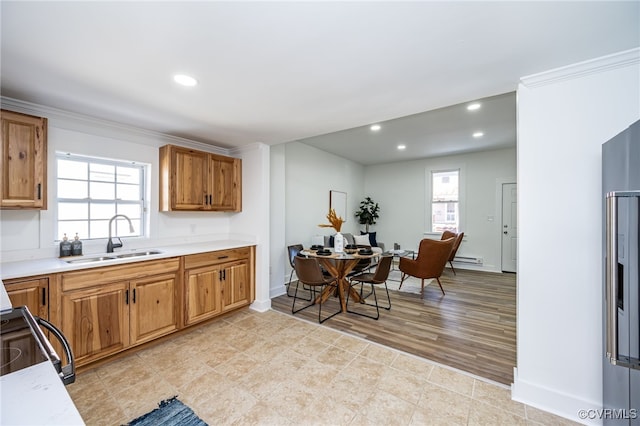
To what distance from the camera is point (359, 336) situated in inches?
115

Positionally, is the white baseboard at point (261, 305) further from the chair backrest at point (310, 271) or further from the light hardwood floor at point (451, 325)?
the chair backrest at point (310, 271)

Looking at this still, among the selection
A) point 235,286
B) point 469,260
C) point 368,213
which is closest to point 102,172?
point 235,286

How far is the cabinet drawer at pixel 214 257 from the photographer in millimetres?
2984

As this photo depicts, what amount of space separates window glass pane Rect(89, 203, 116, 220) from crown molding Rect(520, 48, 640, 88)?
405cm

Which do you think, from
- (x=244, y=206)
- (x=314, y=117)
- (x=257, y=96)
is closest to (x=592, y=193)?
(x=314, y=117)

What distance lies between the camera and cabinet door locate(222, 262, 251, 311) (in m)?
3.34

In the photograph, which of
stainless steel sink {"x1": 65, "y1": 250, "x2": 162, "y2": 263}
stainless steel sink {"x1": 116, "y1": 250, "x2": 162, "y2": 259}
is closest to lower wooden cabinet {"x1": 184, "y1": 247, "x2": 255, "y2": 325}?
stainless steel sink {"x1": 116, "y1": 250, "x2": 162, "y2": 259}

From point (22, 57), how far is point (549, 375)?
13.5ft

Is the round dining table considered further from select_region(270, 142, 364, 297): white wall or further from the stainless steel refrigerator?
the stainless steel refrigerator

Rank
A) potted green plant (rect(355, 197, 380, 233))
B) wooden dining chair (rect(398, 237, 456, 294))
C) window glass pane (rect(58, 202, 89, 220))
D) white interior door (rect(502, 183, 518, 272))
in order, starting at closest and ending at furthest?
window glass pane (rect(58, 202, 89, 220)), wooden dining chair (rect(398, 237, 456, 294)), white interior door (rect(502, 183, 518, 272)), potted green plant (rect(355, 197, 380, 233))

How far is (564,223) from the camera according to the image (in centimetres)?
182

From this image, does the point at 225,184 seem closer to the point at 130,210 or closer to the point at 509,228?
the point at 130,210

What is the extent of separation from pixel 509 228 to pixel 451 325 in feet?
12.2

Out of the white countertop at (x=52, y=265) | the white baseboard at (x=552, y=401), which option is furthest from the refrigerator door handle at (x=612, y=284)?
the white countertop at (x=52, y=265)
